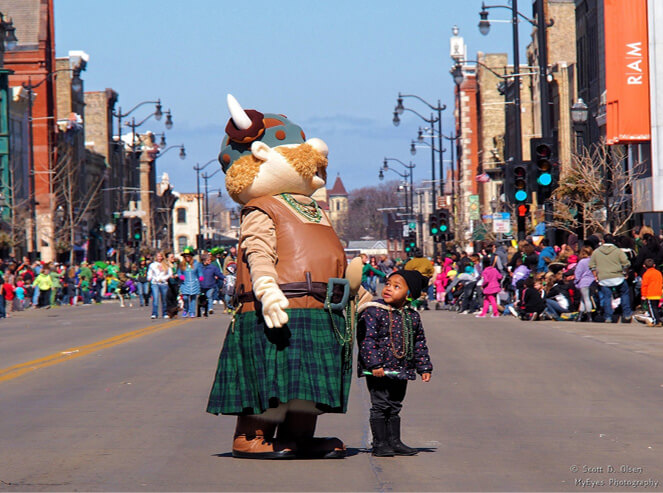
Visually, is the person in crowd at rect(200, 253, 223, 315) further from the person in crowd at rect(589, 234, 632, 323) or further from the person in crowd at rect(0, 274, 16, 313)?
the person in crowd at rect(589, 234, 632, 323)

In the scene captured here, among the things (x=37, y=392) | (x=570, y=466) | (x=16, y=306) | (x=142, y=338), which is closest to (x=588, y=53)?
(x=16, y=306)

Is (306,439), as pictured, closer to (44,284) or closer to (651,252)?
(651,252)

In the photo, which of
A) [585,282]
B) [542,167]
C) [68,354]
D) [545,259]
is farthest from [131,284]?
[68,354]

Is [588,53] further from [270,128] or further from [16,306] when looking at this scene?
[270,128]

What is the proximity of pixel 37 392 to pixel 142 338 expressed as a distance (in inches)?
353

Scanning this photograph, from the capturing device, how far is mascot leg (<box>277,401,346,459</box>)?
823cm

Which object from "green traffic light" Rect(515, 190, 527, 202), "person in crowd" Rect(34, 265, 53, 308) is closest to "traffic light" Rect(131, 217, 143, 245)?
"person in crowd" Rect(34, 265, 53, 308)

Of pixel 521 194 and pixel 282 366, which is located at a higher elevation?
pixel 521 194

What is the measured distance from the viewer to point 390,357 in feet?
27.3

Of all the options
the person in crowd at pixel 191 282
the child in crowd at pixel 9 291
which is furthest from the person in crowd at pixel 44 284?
the person in crowd at pixel 191 282

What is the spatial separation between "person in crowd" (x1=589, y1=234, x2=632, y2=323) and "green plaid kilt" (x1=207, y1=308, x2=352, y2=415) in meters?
18.0

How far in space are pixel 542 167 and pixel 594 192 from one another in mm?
14649

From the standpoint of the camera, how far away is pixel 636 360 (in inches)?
666

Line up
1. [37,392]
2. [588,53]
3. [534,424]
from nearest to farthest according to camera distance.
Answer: [534,424] → [37,392] → [588,53]
